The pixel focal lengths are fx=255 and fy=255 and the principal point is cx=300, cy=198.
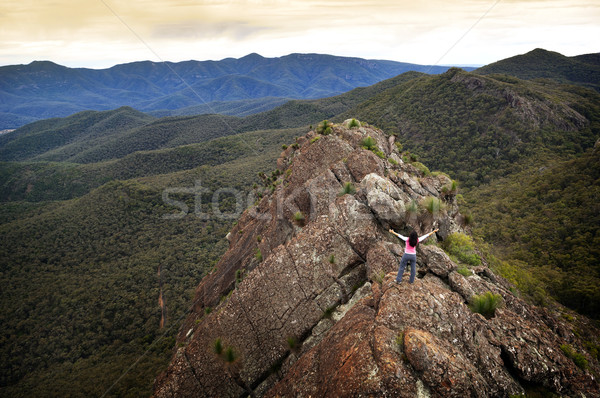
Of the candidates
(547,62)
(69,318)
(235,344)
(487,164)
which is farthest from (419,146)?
(547,62)

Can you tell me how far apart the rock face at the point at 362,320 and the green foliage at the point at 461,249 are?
2.92ft

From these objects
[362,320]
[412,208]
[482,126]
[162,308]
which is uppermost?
[412,208]

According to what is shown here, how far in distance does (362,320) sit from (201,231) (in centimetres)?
8209

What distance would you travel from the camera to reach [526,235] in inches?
1651

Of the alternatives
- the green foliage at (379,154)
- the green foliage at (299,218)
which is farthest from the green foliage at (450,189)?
the green foliage at (299,218)

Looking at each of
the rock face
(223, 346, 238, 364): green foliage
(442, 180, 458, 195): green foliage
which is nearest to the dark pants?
the rock face

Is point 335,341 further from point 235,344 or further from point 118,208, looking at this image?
point 118,208

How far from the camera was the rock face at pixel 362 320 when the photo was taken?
8.38m

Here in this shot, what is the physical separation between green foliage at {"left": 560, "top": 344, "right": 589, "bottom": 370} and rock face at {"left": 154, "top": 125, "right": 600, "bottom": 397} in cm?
30

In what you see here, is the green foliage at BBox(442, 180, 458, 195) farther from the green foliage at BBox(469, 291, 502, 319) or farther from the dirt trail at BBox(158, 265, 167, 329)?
the dirt trail at BBox(158, 265, 167, 329)

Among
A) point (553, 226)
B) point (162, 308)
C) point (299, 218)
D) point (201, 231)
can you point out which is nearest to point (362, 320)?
point (299, 218)

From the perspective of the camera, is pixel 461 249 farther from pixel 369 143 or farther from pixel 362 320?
pixel 369 143

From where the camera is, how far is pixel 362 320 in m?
10.1

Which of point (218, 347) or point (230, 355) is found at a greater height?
point (218, 347)
